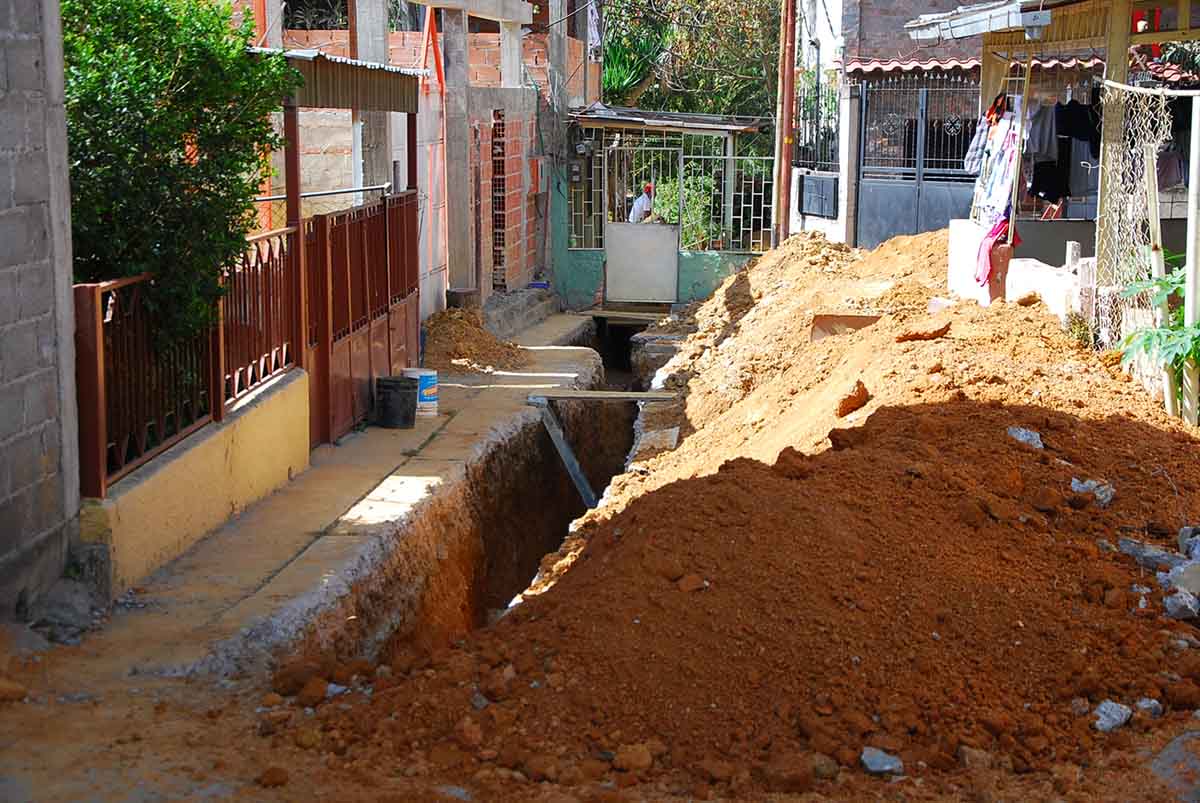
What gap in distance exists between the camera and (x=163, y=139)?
8.24m

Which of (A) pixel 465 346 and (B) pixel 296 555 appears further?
(A) pixel 465 346

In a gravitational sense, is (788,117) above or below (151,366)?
above

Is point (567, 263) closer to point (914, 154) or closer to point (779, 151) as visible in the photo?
point (779, 151)

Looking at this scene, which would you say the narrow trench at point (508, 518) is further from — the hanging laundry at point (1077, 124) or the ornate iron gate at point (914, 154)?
the ornate iron gate at point (914, 154)

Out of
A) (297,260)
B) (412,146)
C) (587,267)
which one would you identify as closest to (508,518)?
(297,260)

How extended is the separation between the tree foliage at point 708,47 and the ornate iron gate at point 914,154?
1444cm

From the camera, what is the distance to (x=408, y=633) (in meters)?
9.55

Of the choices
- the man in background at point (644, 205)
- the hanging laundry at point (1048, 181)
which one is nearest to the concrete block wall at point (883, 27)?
the man in background at point (644, 205)

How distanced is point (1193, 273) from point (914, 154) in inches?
468

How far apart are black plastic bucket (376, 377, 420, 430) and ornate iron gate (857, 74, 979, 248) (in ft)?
28.6

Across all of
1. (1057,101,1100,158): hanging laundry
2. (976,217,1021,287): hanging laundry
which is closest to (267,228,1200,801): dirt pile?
(976,217,1021,287): hanging laundry

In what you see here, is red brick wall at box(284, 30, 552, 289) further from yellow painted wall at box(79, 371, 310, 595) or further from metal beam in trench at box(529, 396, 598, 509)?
yellow painted wall at box(79, 371, 310, 595)

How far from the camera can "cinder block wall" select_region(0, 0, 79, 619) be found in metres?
6.88

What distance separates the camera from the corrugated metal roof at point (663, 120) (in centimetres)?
2300
